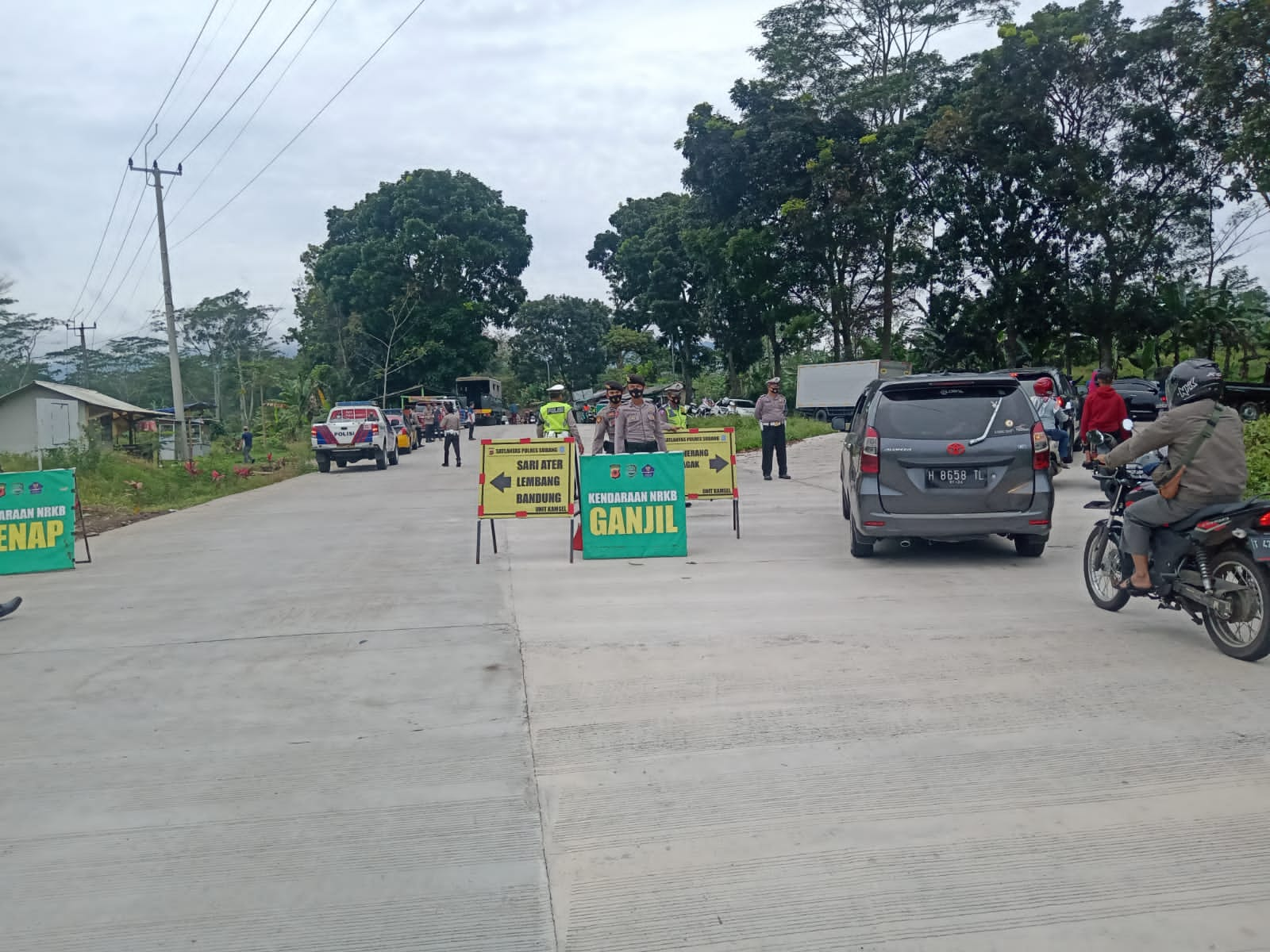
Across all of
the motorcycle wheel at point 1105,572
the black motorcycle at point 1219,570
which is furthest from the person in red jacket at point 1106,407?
the black motorcycle at point 1219,570

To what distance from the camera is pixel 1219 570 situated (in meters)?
6.29

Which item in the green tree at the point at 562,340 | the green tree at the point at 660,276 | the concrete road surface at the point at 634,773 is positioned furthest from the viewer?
the green tree at the point at 562,340

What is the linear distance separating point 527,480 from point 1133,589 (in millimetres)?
5880

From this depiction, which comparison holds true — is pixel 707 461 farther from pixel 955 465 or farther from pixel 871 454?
pixel 955 465

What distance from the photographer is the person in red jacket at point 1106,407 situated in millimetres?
13016

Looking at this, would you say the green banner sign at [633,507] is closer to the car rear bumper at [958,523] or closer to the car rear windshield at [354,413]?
the car rear bumper at [958,523]

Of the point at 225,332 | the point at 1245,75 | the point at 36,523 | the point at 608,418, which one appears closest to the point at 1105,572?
the point at 608,418

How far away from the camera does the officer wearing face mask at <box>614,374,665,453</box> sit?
481 inches

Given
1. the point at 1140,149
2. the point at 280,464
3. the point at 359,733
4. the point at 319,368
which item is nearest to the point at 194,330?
the point at 319,368

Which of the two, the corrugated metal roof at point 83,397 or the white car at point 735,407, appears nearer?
the corrugated metal roof at point 83,397

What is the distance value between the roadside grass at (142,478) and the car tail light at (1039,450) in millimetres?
13884

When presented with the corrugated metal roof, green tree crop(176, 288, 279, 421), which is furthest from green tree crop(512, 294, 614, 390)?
the corrugated metal roof

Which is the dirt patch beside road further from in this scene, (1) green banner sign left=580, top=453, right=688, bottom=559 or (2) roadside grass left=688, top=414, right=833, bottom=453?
(2) roadside grass left=688, top=414, right=833, bottom=453

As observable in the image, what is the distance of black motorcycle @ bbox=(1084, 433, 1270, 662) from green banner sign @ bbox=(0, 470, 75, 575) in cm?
1009
